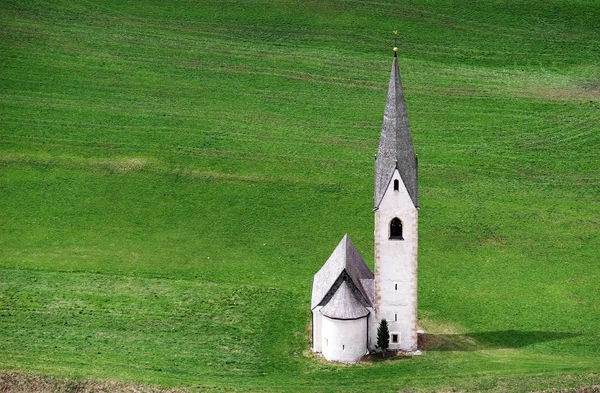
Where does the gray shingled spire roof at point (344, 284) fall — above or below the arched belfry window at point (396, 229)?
below

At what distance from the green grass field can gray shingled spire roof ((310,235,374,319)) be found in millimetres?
3155

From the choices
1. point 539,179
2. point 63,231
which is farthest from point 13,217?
point 539,179

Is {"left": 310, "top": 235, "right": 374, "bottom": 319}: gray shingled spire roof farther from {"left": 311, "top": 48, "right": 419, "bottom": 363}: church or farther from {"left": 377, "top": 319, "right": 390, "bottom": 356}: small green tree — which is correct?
{"left": 377, "top": 319, "right": 390, "bottom": 356}: small green tree

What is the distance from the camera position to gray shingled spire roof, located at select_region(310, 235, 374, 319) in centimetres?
7138

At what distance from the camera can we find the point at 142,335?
7494cm

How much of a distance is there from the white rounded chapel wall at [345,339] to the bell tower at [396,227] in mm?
979

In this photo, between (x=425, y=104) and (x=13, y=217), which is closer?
(x=13, y=217)

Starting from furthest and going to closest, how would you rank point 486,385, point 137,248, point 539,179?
point 539,179
point 137,248
point 486,385

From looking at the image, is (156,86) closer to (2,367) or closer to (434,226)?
(434,226)

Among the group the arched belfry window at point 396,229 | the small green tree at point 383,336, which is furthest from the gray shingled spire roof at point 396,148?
the small green tree at point 383,336

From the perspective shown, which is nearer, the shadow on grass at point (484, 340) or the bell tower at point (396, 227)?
the bell tower at point (396, 227)

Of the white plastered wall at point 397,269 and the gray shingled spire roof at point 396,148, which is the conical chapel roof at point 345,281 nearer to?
the white plastered wall at point 397,269

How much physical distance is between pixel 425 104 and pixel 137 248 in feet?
100.0

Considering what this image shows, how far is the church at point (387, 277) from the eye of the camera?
70.7m
